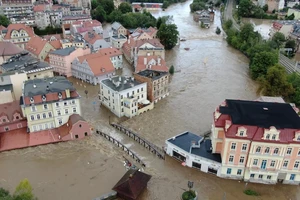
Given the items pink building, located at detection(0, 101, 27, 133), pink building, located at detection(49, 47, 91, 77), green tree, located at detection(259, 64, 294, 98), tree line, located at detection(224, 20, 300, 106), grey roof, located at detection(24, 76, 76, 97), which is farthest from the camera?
pink building, located at detection(49, 47, 91, 77)

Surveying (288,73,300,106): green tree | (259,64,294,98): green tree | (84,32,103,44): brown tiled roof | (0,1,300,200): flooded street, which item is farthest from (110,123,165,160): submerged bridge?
(84,32,103,44): brown tiled roof

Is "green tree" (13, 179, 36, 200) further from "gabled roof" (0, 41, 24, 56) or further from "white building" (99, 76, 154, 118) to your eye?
"gabled roof" (0, 41, 24, 56)

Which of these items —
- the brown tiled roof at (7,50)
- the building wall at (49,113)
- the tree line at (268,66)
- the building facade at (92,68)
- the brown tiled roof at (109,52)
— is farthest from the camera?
the brown tiled roof at (109,52)

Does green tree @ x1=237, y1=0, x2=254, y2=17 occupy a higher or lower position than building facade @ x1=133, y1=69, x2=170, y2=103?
higher

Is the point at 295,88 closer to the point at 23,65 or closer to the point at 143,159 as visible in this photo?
the point at 143,159

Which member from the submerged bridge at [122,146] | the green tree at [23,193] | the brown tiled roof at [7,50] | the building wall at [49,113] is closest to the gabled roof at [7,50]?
the brown tiled roof at [7,50]

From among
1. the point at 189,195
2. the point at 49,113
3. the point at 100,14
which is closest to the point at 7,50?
the point at 49,113

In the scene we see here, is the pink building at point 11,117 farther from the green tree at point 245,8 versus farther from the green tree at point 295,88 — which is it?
the green tree at point 245,8
